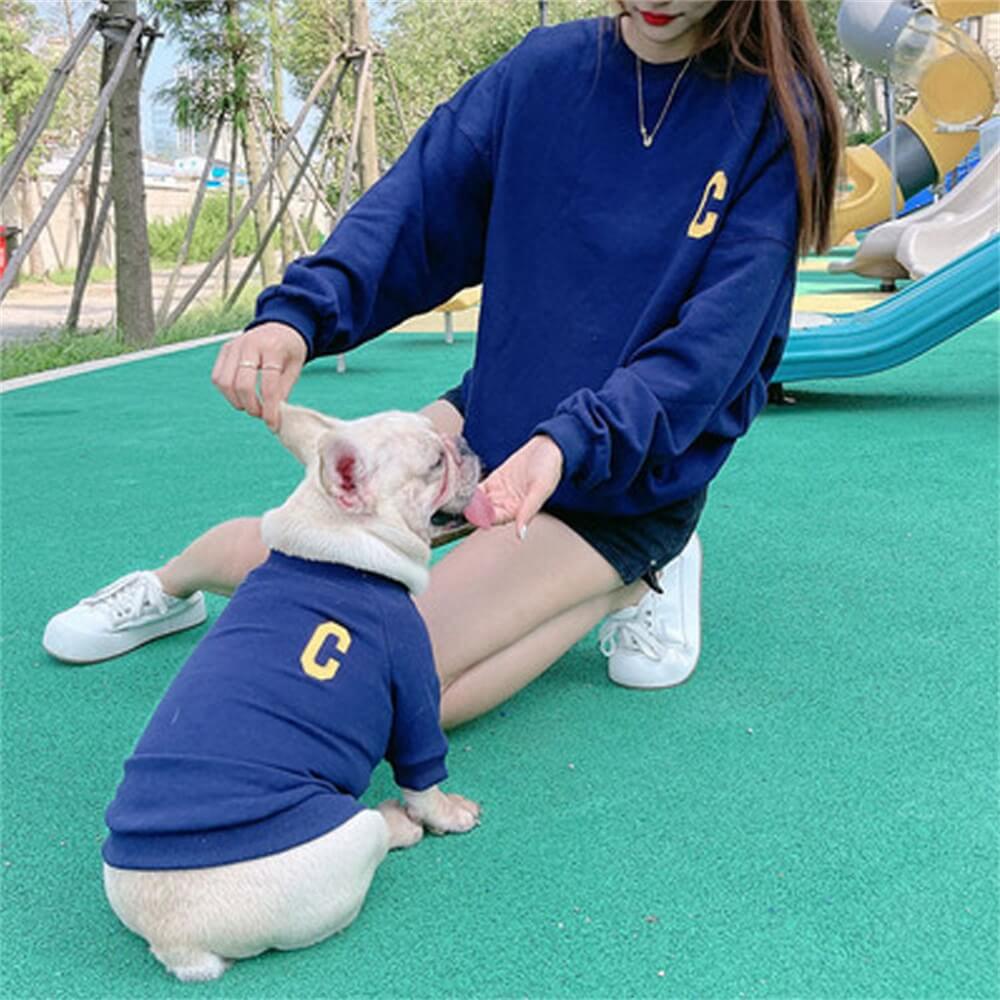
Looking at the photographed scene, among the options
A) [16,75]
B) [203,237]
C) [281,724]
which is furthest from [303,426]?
[203,237]

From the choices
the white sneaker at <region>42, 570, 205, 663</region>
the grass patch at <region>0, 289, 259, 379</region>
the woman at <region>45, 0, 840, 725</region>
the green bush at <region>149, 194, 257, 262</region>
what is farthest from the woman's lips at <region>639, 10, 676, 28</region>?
the green bush at <region>149, 194, 257, 262</region>

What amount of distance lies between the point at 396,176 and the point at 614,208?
17.9 inches

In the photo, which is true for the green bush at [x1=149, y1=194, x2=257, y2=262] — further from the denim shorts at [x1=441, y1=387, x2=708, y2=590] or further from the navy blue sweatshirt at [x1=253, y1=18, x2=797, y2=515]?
the denim shorts at [x1=441, y1=387, x2=708, y2=590]

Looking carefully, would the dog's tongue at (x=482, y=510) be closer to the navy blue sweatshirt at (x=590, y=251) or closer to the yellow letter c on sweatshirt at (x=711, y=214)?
the navy blue sweatshirt at (x=590, y=251)

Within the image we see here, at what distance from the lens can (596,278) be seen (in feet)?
7.53

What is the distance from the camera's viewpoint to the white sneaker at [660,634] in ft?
8.05

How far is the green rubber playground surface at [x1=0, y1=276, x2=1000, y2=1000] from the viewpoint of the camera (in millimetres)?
1561

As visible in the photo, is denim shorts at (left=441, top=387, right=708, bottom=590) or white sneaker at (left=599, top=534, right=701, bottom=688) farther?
white sneaker at (left=599, top=534, right=701, bottom=688)

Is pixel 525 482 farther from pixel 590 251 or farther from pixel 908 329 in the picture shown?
pixel 908 329

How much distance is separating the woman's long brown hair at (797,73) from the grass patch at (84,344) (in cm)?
610

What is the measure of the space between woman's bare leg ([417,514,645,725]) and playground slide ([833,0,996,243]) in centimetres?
946

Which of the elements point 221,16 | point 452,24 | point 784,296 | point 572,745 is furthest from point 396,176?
point 452,24

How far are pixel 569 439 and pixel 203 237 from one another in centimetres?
2686

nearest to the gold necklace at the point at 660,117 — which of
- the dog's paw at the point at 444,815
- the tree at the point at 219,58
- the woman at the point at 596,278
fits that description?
the woman at the point at 596,278
